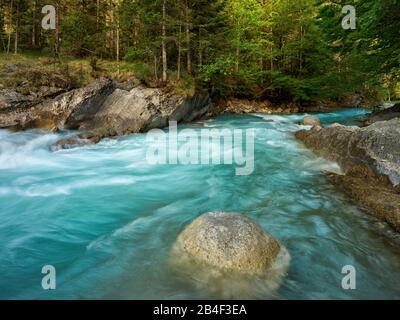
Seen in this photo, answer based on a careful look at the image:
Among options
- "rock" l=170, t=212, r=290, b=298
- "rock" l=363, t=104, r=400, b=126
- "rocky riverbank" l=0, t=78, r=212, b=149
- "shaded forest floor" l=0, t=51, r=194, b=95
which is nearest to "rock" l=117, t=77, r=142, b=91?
"rocky riverbank" l=0, t=78, r=212, b=149

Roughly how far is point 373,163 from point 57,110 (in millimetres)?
11843

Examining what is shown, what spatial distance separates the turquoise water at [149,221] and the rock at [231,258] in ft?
0.60

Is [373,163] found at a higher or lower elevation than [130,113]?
lower

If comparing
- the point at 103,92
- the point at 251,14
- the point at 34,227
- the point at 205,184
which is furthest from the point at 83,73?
the point at 251,14

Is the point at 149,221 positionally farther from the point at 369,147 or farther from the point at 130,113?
the point at 130,113

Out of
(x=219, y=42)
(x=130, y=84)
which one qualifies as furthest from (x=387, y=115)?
(x=130, y=84)

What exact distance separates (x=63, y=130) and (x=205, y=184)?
770cm

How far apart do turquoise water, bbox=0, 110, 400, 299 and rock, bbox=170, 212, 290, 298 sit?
0.18m

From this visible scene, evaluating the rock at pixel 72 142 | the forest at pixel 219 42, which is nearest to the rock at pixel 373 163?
the forest at pixel 219 42

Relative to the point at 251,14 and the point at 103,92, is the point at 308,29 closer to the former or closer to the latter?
the point at 251,14

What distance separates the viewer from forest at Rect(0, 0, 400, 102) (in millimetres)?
17203

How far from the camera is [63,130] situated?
45.4 feet

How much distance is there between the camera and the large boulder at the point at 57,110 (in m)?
13.1

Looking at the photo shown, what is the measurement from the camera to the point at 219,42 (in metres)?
20.9
